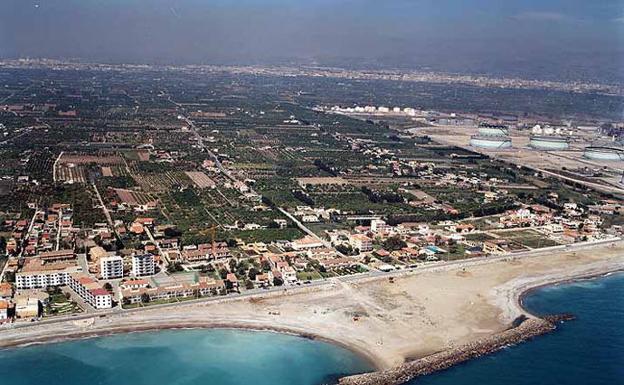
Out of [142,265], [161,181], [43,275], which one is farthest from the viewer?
[161,181]

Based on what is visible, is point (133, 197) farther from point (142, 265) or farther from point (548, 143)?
point (548, 143)

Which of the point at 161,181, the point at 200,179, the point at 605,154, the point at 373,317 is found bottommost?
the point at 373,317

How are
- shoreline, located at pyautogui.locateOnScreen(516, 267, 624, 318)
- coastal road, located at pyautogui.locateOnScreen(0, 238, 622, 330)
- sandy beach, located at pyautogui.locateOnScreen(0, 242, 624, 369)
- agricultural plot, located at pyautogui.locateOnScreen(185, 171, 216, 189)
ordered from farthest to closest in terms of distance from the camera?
1. agricultural plot, located at pyautogui.locateOnScreen(185, 171, 216, 189)
2. shoreline, located at pyautogui.locateOnScreen(516, 267, 624, 318)
3. coastal road, located at pyautogui.locateOnScreen(0, 238, 622, 330)
4. sandy beach, located at pyautogui.locateOnScreen(0, 242, 624, 369)

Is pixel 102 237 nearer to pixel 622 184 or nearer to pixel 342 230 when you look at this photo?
pixel 342 230

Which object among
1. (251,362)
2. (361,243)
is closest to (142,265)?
(251,362)

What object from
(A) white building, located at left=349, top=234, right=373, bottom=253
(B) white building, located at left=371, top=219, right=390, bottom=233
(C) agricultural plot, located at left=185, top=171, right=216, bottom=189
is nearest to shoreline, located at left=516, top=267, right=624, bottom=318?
(A) white building, located at left=349, top=234, right=373, bottom=253

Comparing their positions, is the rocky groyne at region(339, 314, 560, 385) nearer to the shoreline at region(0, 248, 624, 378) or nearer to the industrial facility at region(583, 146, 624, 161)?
the shoreline at region(0, 248, 624, 378)

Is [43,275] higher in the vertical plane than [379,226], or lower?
lower
